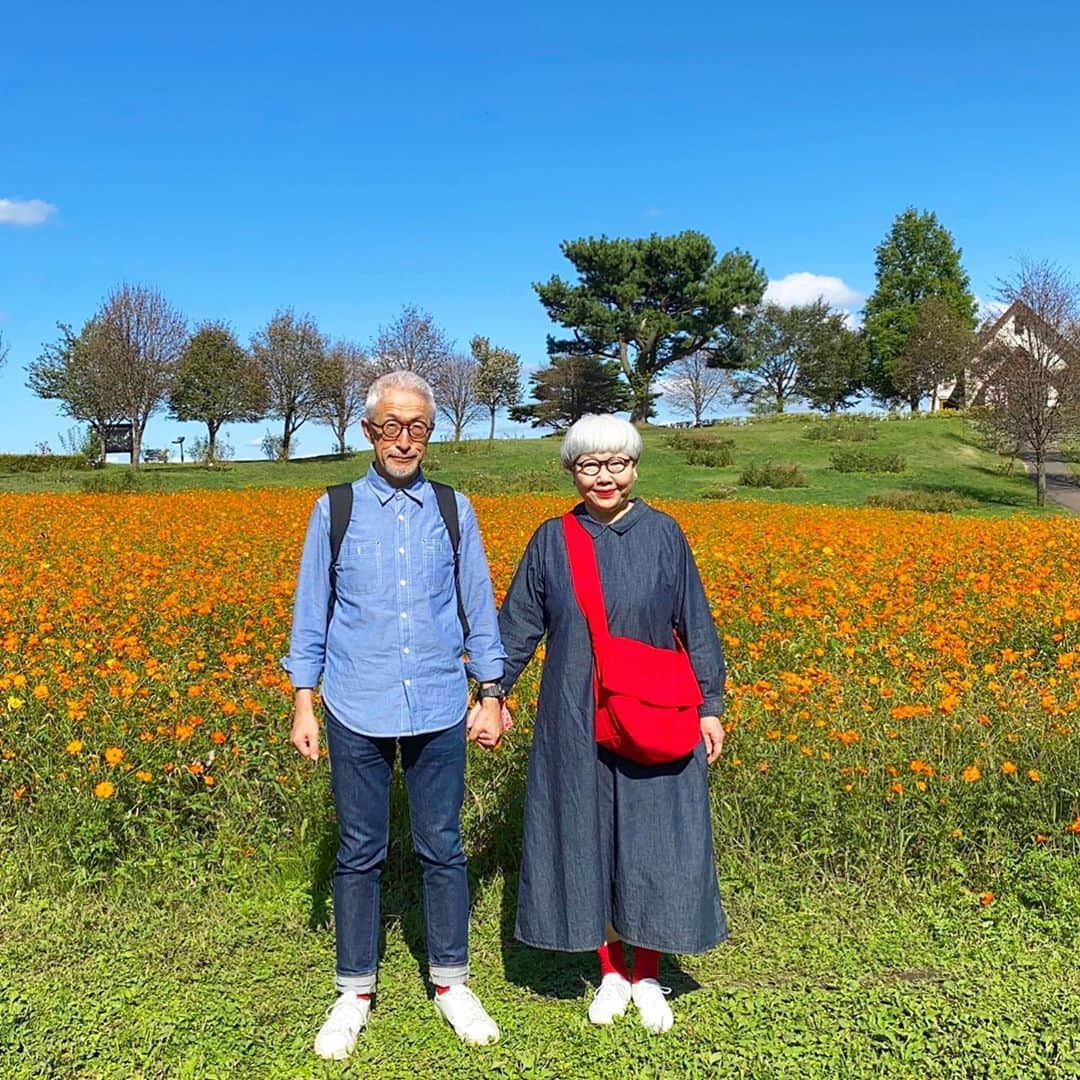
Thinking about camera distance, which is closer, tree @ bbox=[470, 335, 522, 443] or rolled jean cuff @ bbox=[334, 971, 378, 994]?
rolled jean cuff @ bbox=[334, 971, 378, 994]

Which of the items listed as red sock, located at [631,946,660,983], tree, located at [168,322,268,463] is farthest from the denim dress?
tree, located at [168,322,268,463]

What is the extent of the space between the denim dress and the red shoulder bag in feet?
0.11

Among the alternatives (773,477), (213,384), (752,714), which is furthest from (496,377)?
(752,714)

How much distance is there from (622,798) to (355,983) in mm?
924

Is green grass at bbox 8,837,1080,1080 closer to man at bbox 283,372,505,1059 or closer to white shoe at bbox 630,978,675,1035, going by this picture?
white shoe at bbox 630,978,675,1035

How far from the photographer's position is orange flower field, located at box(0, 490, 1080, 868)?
3.61m

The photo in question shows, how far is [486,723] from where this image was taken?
278 cm

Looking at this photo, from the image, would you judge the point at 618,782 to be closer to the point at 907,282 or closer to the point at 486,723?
the point at 486,723

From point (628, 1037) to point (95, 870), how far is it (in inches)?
78.3

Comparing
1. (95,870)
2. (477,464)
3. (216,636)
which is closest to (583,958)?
(95,870)

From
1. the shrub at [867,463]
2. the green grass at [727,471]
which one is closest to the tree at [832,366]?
the green grass at [727,471]

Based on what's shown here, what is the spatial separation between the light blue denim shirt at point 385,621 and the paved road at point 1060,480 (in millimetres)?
23188

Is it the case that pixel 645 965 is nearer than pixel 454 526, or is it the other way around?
pixel 454 526

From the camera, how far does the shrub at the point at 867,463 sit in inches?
1139
